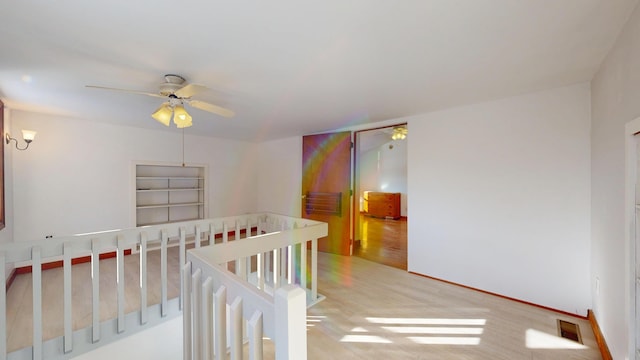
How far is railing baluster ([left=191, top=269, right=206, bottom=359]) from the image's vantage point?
1.23 m

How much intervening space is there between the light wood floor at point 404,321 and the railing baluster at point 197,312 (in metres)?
0.97

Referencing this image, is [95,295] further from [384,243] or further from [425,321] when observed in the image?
[384,243]

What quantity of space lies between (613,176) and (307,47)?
7.59 feet

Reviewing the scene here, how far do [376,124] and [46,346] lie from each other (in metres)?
4.11

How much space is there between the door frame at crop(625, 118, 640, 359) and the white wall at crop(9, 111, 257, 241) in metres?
5.71

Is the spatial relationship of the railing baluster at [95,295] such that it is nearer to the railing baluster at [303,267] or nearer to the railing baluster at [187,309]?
the railing baluster at [187,309]

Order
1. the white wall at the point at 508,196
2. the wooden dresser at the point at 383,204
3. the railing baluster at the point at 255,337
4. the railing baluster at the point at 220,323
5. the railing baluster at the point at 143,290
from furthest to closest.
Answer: the wooden dresser at the point at 383,204, the white wall at the point at 508,196, the railing baluster at the point at 143,290, the railing baluster at the point at 220,323, the railing baluster at the point at 255,337

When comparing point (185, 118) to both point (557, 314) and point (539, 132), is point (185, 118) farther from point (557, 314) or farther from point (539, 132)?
point (557, 314)

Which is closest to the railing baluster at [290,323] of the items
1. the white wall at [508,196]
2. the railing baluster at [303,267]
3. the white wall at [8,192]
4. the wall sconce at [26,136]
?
the railing baluster at [303,267]

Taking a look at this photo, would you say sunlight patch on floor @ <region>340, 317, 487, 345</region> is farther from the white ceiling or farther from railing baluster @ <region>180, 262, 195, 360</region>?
the white ceiling

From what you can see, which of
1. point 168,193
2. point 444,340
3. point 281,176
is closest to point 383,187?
point 281,176

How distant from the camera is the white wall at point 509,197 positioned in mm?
2393

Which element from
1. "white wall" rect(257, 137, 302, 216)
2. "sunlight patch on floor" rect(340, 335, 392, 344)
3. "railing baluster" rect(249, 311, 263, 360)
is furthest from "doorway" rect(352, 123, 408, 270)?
"railing baluster" rect(249, 311, 263, 360)

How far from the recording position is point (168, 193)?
494cm
